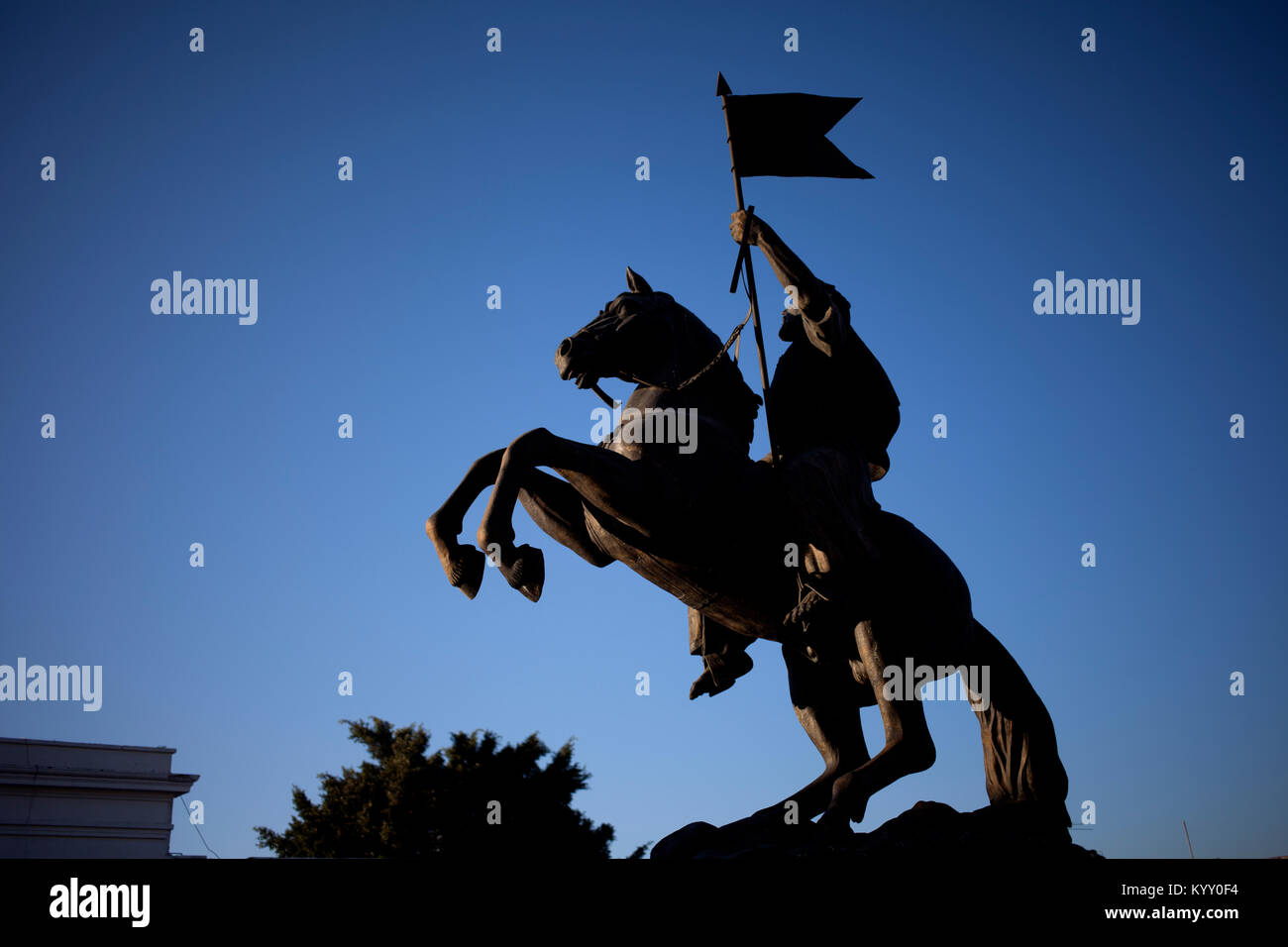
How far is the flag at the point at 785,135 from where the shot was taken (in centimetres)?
678

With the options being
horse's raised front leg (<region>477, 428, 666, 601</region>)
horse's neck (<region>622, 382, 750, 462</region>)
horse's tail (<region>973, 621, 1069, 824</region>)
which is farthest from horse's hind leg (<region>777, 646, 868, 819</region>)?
horse's raised front leg (<region>477, 428, 666, 601</region>)

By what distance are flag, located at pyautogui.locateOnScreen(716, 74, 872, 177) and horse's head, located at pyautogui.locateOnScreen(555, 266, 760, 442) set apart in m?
1.03

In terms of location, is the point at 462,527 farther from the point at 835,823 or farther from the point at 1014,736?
the point at 1014,736

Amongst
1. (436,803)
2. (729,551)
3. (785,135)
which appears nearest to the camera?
(729,551)

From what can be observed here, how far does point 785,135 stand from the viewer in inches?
270

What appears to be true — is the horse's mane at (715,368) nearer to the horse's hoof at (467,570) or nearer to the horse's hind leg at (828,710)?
the horse's hind leg at (828,710)

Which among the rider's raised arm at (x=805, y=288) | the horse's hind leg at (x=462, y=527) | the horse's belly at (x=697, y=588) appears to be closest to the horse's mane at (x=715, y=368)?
the rider's raised arm at (x=805, y=288)

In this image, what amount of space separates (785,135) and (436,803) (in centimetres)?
2186

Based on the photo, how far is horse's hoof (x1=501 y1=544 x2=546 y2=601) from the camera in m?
5.56

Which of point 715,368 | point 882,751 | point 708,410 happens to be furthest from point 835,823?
point 715,368

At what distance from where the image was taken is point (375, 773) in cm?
2634

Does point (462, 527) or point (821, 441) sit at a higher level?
point (821, 441)
